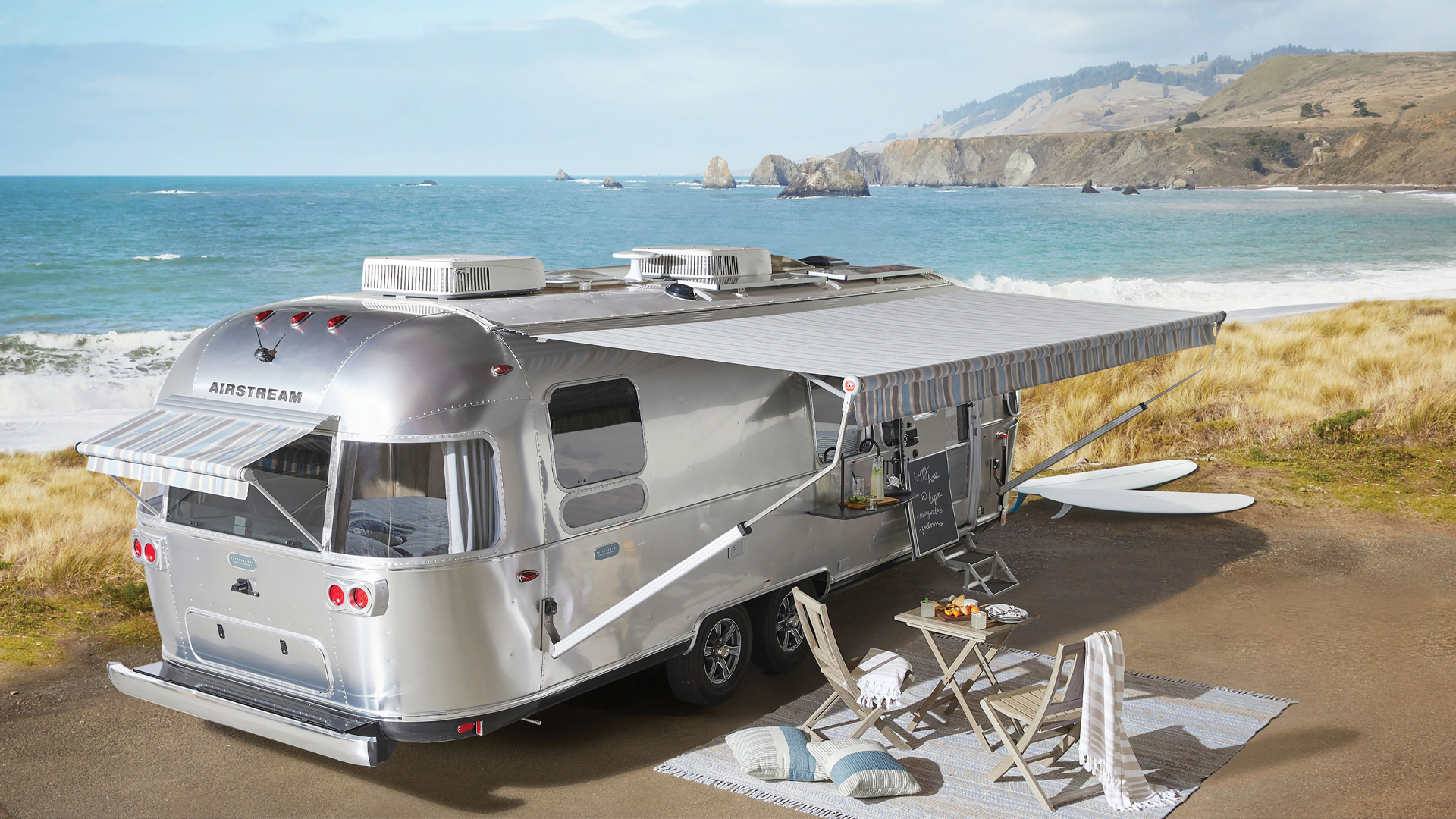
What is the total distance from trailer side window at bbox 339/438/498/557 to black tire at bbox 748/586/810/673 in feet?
6.98

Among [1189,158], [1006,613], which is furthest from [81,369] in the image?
[1189,158]

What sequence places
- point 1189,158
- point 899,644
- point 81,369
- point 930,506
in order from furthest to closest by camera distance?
point 1189,158 → point 81,369 → point 930,506 → point 899,644

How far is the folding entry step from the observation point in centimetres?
835

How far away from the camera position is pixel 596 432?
5312 millimetres

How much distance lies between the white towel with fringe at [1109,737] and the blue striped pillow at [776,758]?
3.98 feet

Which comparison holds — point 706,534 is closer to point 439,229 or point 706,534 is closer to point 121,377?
point 121,377

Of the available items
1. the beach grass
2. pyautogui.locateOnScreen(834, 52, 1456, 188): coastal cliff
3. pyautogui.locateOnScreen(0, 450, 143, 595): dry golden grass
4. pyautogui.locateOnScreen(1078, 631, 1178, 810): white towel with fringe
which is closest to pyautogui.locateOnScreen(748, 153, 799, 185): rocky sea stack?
pyautogui.locateOnScreen(834, 52, 1456, 188): coastal cliff

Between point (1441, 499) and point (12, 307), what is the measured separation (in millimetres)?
39707

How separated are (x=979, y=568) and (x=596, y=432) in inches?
184

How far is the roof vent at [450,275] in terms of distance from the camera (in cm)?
556

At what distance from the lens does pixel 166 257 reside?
47.2 m

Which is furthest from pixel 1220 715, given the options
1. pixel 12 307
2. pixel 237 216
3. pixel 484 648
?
pixel 237 216

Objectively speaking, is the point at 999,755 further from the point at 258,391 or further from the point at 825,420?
the point at 258,391

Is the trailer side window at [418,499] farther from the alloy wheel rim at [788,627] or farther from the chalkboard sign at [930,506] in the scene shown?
the chalkboard sign at [930,506]
